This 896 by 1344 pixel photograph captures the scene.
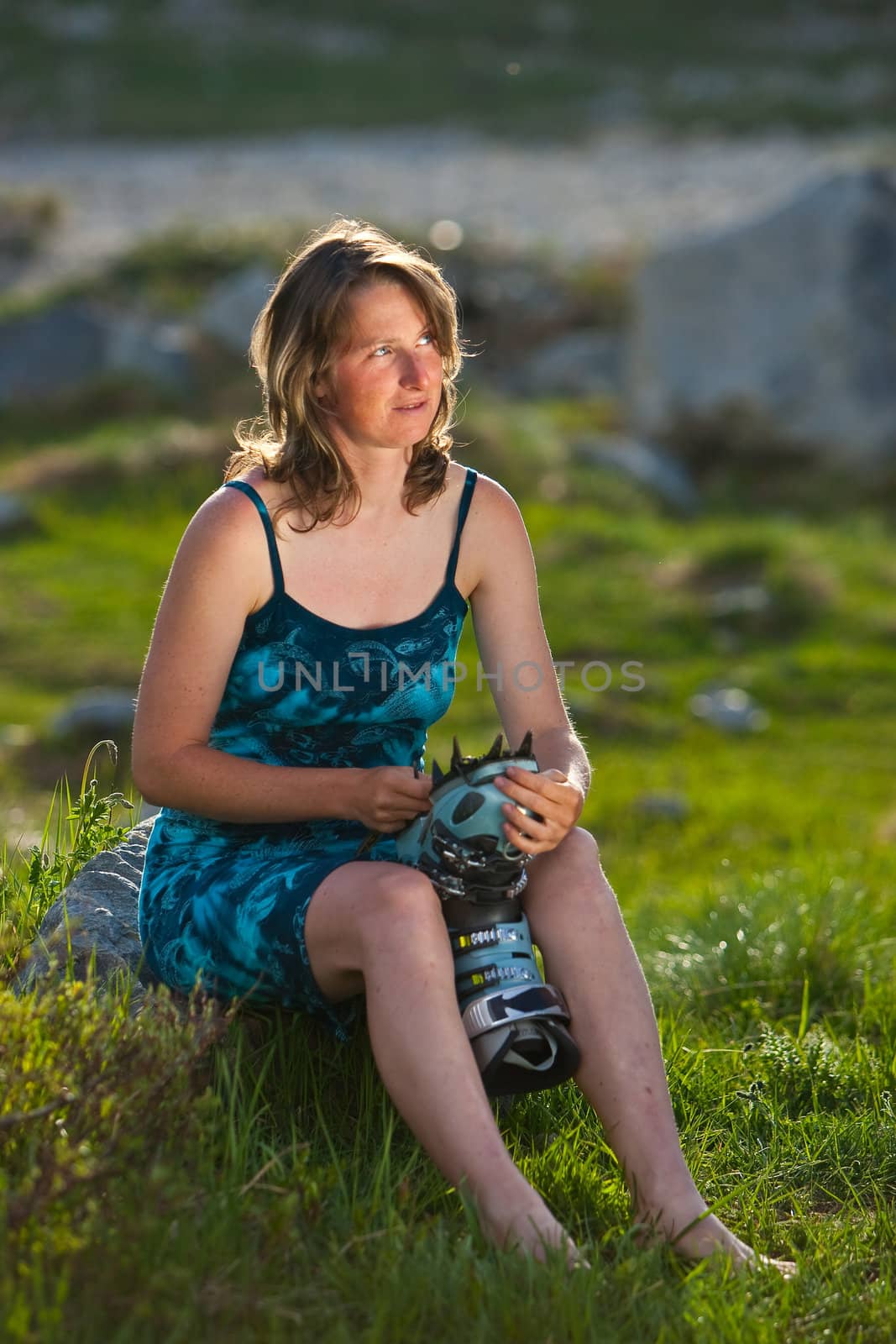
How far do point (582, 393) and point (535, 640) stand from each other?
11422 mm

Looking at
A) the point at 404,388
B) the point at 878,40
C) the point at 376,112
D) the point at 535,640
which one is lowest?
the point at 535,640

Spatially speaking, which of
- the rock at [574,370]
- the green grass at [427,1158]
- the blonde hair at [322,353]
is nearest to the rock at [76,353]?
the rock at [574,370]

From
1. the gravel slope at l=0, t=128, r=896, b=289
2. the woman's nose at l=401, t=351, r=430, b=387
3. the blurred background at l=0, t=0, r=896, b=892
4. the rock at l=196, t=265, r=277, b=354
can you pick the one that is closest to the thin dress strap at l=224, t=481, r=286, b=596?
the woman's nose at l=401, t=351, r=430, b=387

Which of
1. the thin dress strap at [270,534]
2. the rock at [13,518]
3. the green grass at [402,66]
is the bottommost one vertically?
the rock at [13,518]

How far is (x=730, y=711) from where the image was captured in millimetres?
7926

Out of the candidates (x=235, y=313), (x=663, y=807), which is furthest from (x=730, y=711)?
(x=235, y=313)

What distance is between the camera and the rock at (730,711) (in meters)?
7.88

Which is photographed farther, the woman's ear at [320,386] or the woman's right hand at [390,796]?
the woman's ear at [320,386]

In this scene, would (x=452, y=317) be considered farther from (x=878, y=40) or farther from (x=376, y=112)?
(x=878, y=40)

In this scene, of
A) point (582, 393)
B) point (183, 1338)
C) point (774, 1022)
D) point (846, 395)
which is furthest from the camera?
point (582, 393)

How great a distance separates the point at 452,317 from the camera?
308 centimetres

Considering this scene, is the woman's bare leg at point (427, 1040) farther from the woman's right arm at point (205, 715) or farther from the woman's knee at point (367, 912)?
the woman's right arm at point (205, 715)

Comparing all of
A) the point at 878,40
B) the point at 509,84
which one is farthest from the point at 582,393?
the point at 878,40

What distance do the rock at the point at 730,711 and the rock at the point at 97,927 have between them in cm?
481
